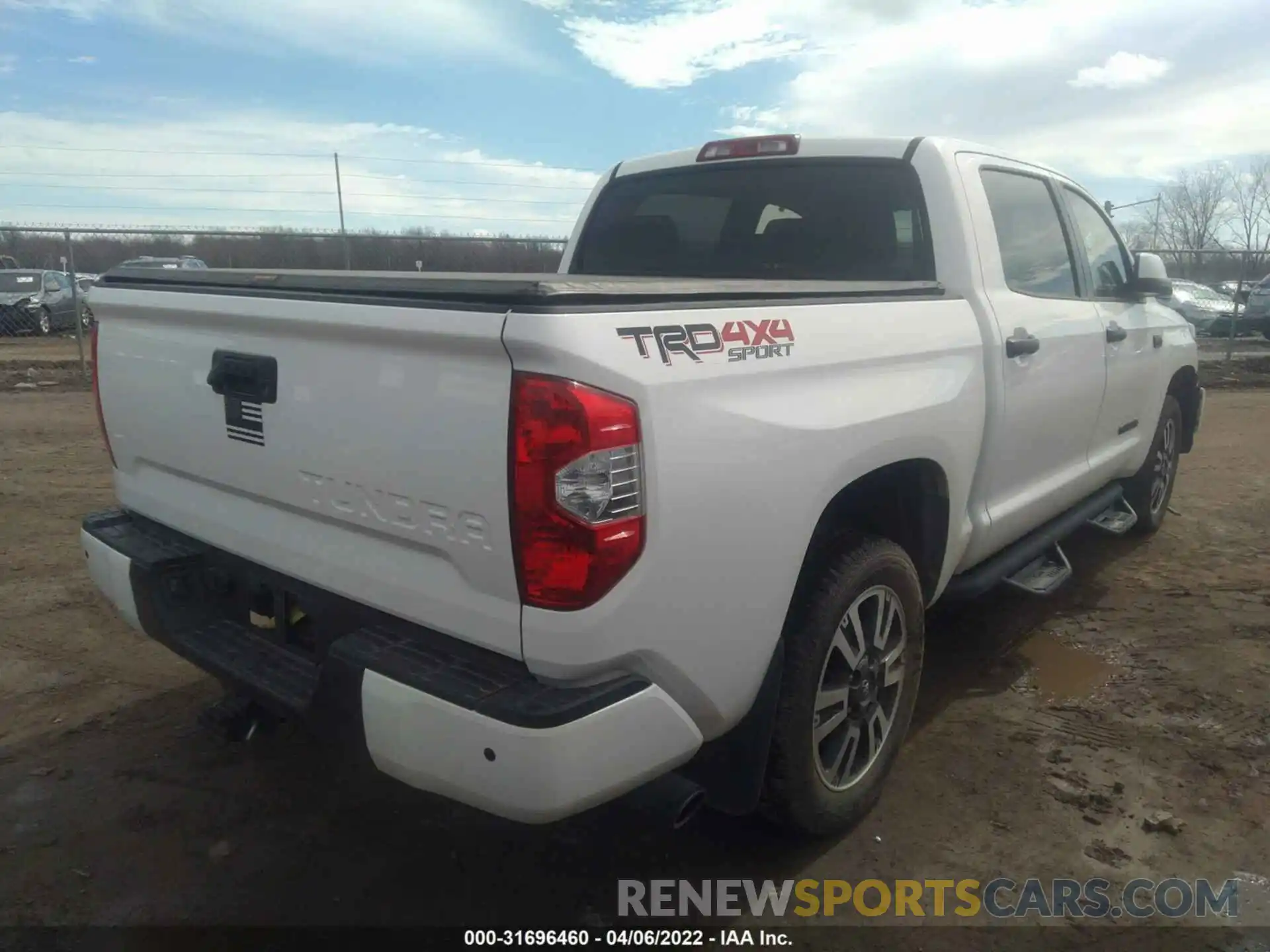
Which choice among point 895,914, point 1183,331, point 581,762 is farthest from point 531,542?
point 1183,331

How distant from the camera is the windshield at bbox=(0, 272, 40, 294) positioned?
61.5ft

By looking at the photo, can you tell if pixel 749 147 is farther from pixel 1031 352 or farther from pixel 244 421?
pixel 244 421

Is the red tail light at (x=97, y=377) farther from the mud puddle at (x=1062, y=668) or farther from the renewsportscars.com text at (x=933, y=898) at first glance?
the mud puddle at (x=1062, y=668)

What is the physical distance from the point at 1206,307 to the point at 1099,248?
18644 millimetres

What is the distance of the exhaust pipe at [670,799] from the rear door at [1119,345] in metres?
2.82

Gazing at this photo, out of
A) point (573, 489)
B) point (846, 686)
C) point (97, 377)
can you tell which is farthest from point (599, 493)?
point (97, 377)

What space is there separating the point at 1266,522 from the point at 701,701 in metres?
5.63

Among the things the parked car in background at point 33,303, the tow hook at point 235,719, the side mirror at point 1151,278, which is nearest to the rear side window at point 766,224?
the side mirror at point 1151,278

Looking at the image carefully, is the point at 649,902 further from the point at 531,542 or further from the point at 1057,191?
the point at 1057,191

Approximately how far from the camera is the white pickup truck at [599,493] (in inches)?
75.0

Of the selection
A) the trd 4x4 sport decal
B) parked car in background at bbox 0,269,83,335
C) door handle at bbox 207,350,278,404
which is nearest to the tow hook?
door handle at bbox 207,350,278,404

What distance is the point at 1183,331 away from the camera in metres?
5.54

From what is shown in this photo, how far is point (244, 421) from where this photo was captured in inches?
97.1

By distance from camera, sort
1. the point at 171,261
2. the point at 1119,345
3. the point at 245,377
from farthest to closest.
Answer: the point at 171,261 < the point at 1119,345 < the point at 245,377
